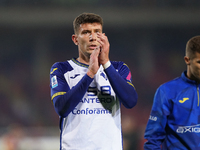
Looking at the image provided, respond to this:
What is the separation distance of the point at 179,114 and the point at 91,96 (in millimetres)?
754

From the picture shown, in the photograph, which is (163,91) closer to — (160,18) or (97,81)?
(97,81)

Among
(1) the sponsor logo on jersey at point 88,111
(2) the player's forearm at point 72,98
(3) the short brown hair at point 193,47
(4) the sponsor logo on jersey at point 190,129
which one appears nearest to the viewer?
(2) the player's forearm at point 72,98

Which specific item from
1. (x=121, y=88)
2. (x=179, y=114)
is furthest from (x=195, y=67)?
(x=121, y=88)

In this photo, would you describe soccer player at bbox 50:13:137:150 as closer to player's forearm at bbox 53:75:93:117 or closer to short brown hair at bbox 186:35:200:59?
player's forearm at bbox 53:75:93:117

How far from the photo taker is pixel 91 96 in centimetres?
189

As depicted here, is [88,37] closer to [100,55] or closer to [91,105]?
[100,55]

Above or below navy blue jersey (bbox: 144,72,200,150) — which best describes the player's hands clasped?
above

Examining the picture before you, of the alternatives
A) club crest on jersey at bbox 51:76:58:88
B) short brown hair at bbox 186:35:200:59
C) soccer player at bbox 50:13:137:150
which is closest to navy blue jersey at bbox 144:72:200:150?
short brown hair at bbox 186:35:200:59

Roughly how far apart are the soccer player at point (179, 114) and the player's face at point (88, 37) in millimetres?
742

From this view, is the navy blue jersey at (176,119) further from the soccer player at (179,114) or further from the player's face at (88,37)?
the player's face at (88,37)

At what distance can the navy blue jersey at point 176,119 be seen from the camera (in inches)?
83.3

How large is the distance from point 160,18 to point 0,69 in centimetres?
378

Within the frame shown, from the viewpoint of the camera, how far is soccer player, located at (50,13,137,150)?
174cm

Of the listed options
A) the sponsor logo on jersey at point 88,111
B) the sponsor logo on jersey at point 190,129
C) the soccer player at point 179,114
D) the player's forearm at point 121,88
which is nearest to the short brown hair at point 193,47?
the soccer player at point 179,114
